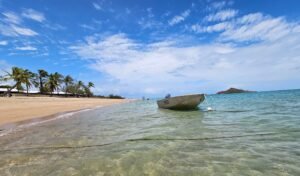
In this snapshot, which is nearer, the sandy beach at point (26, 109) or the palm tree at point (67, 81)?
the sandy beach at point (26, 109)

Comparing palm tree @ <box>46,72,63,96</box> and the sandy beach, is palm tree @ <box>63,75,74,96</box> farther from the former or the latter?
the sandy beach

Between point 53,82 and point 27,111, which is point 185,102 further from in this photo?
point 53,82

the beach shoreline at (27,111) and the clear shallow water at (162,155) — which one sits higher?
the beach shoreline at (27,111)

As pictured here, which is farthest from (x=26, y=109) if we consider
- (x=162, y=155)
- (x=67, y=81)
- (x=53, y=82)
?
(x=67, y=81)

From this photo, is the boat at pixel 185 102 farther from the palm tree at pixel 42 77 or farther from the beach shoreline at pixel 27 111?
the palm tree at pixel 42 77

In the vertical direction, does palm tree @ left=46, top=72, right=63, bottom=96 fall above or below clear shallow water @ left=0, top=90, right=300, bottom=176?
above

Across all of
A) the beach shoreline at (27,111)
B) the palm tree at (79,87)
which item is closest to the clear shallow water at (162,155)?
the beach shoreline at (27,111)

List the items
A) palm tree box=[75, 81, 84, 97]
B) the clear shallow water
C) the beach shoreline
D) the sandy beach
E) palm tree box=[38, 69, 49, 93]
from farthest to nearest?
1. palm tree box=[75, 81, 84, 97]
2. palm tree box=[38, 69, 49, 93]
3. the sandy beach
4. the beach shoreline
5. the clear shallow water

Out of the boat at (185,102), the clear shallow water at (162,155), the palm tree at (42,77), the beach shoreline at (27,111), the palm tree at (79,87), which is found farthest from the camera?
the palm tree at (79,87)

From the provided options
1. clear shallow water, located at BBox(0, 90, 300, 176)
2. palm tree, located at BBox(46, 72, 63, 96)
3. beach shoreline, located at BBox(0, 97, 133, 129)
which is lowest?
clear shallow water, located at BBox(0, 90, 300, 176)

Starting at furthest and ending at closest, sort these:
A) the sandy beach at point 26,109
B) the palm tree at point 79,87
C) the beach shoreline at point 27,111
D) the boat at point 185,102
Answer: the palm tree at point 79,87 → the boat at point 185,102 → the sandy beach at point 26,109 → the beach shoreline at point 27,111

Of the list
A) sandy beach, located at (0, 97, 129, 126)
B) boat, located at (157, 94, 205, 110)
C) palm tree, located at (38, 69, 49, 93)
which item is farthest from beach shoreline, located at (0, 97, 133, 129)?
palm tree, located at (38, 69, 49, 93)

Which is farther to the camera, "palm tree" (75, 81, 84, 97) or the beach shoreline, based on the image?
"palm tree" (75, 81, 84, 97)

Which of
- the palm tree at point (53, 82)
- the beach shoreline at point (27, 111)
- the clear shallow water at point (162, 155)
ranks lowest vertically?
the clear shallow water at point (162, 155)
